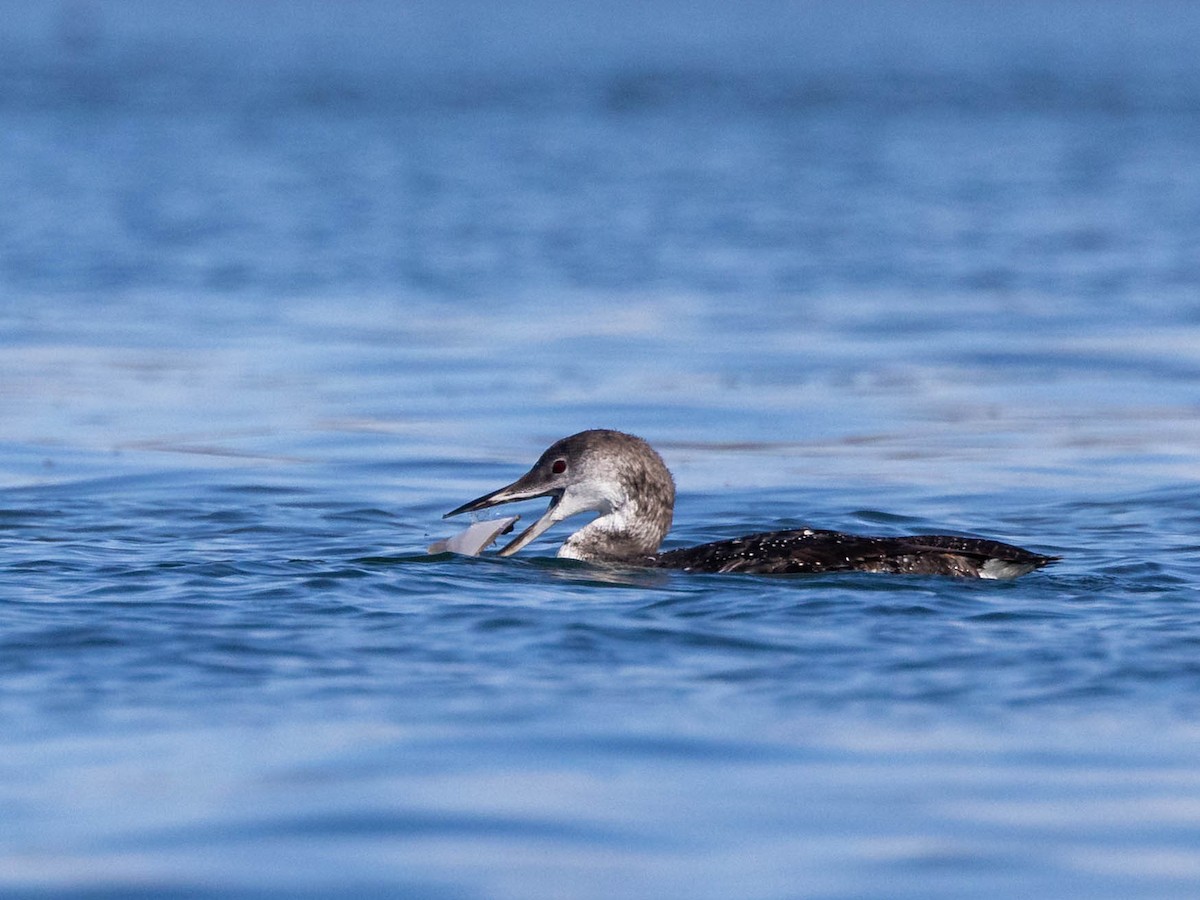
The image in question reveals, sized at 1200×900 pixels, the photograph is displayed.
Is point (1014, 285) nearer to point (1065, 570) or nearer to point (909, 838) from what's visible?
point (1065, 570)

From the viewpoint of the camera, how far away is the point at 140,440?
1456 cm

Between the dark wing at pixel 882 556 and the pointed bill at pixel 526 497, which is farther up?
the pointed bill at pixel 526 497

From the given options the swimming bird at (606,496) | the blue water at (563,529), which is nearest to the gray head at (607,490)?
the swimming bird at (606,496)

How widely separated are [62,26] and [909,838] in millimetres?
75963

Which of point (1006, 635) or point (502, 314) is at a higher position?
point (502, 314)

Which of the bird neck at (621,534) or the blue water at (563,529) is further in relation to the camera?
the bird neck at (621,534)

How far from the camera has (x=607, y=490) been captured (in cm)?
1080

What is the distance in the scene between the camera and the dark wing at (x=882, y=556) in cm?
955

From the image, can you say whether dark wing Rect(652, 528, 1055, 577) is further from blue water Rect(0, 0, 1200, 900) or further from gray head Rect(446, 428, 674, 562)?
gray head Rect(446, 428, 674, 562)

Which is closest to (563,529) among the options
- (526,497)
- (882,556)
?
(526,497)

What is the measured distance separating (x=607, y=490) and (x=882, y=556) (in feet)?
5.65

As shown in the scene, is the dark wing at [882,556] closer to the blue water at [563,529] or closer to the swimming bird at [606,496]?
the blue water at [563,529]

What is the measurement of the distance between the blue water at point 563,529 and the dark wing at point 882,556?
159mm

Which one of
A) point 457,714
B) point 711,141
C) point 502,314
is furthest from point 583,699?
point 711,141
